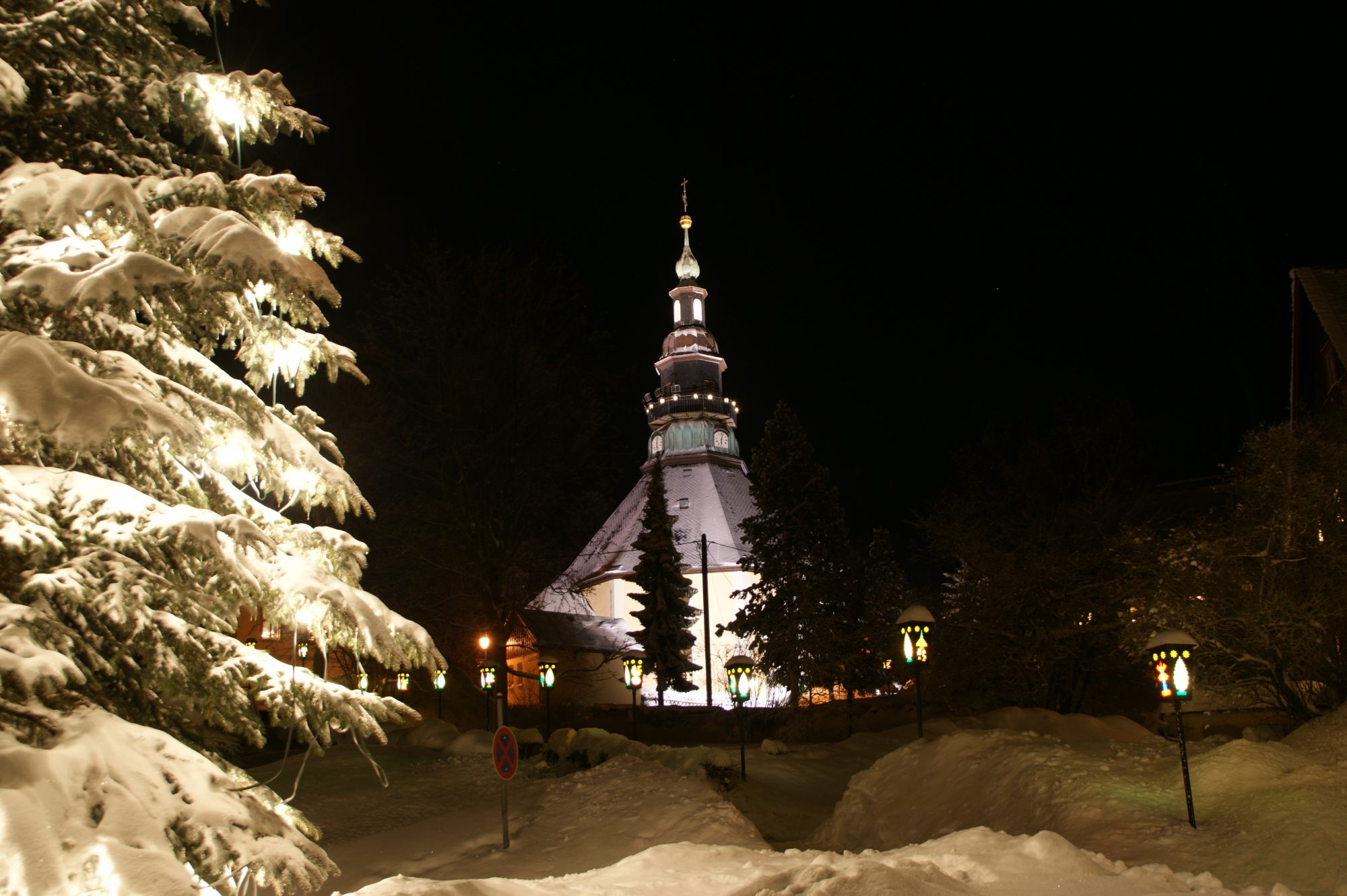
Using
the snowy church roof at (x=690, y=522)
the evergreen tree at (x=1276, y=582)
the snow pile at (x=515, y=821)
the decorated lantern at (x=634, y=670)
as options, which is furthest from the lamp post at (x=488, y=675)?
the snowy church roof at (x=690, y=522)

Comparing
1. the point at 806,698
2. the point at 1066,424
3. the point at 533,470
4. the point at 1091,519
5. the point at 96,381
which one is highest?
the point at 1066,424

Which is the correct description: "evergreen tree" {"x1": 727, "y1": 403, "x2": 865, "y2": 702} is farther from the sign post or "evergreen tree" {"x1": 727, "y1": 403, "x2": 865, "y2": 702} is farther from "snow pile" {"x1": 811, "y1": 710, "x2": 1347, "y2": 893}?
the sign post

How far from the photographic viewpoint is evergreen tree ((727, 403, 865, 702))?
31.4 meters

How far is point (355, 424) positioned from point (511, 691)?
1864 cm

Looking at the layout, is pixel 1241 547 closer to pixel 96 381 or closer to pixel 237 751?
pixel 237 751

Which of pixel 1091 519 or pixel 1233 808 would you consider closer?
pixel 1233 808

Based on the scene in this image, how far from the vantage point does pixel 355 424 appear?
26922mm

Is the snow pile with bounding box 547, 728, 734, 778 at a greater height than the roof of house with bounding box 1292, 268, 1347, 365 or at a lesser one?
lesser

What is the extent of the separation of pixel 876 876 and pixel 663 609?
32271mm

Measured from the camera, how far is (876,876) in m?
6.25

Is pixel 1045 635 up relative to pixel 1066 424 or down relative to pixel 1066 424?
down

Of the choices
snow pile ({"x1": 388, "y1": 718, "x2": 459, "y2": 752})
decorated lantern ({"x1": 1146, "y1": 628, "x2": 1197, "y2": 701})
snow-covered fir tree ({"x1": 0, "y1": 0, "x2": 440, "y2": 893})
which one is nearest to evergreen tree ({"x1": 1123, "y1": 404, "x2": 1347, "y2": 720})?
decorated lantern ({"x1": 1146, "y1": 628, "x2": 1197, "y2": 701})

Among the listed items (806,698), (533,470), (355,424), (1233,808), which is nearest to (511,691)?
(806,698)

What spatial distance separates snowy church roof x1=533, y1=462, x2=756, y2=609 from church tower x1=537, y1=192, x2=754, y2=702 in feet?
0.21
